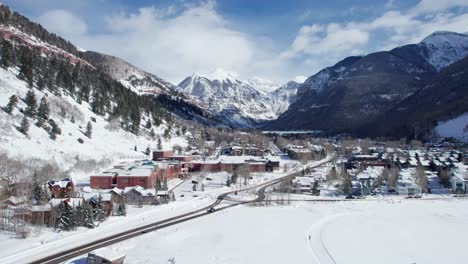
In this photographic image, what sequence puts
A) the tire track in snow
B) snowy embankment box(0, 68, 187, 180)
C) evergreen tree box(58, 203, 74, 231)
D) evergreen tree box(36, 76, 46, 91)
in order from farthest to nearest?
evergreen tree box(36, 76, 46, 91) → snowy embankment box(0, 68, 187, 180) → evergreen tree box(58, 203, 74, 231) → the tire track in snow

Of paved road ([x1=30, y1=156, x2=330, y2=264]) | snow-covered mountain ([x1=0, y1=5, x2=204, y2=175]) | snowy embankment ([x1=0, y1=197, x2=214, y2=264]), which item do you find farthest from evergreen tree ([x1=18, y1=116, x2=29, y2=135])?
paved road ([x1=30, y1=156, x2=330, y2=264])

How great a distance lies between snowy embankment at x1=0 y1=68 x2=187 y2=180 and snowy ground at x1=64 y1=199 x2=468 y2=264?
3603 centimetres

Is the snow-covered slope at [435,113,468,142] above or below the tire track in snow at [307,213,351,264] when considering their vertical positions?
above

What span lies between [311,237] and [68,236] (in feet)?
89.2

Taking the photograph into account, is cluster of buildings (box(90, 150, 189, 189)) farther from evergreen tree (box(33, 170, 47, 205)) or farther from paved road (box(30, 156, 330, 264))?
evergreen tree (box(33, 170, 47, 205))

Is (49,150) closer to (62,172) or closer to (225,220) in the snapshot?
(62,172)

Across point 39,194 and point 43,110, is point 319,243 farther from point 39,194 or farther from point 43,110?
point 43,110

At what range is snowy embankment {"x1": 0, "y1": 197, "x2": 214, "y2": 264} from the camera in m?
33.5

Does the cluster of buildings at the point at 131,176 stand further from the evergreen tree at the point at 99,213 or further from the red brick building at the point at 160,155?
the evergreen tree at the point at 99,213

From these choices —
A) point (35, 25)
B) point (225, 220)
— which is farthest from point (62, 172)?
point (35, 25)

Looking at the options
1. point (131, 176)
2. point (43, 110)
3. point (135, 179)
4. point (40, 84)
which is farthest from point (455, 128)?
point (40, 84)

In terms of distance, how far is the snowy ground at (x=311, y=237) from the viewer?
35.2 metres

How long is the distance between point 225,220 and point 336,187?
128 feet

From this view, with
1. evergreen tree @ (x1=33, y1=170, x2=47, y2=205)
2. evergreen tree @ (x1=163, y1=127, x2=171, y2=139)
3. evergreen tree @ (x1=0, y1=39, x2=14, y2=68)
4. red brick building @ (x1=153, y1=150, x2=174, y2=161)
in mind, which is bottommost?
evergreen tree @ (x1=33, y1=170, x2=47, y2=205)
